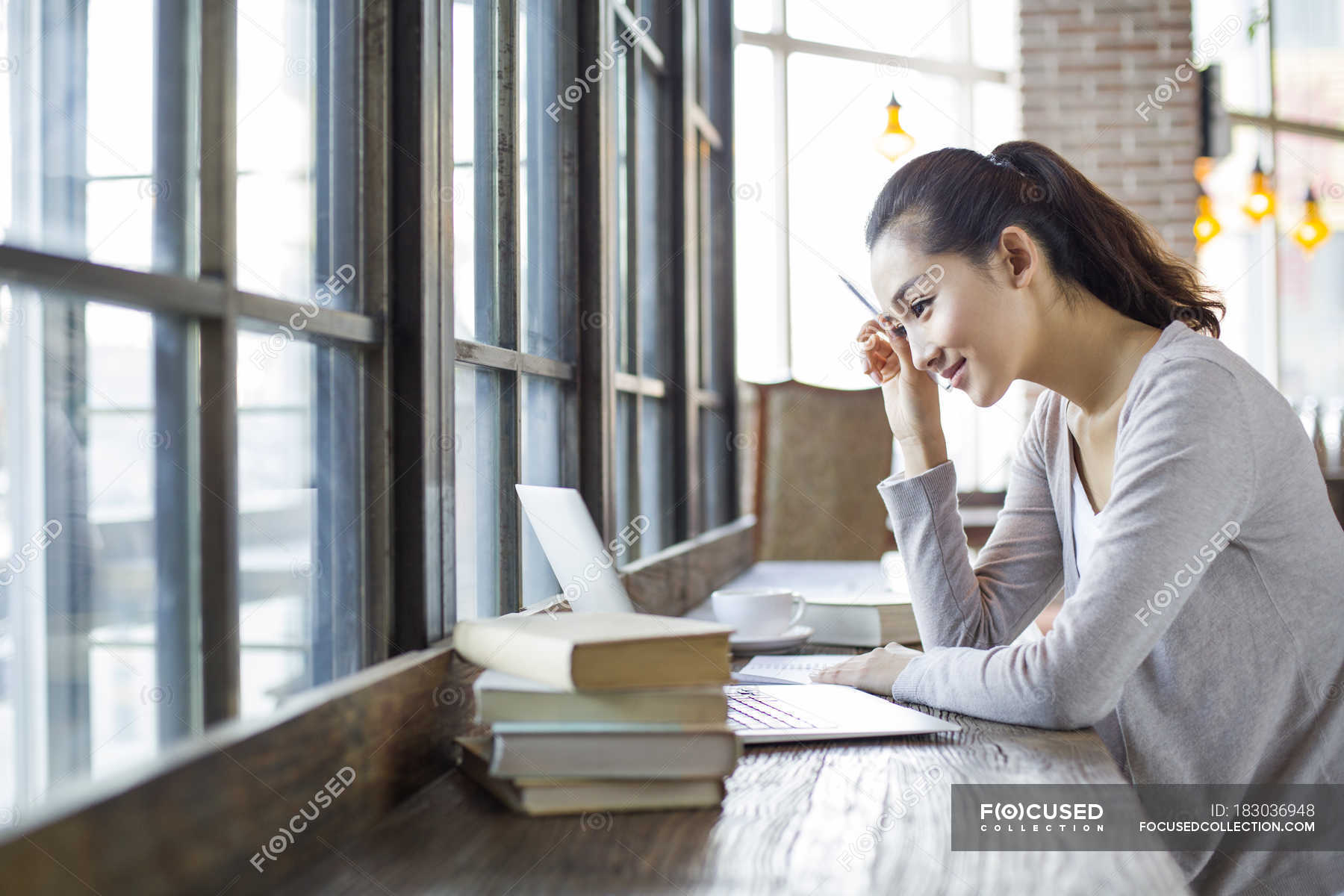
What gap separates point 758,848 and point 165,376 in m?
0.51

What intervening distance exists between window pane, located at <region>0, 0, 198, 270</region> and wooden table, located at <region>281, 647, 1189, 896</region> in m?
0.43

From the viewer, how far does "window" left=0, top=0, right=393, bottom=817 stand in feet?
2.01

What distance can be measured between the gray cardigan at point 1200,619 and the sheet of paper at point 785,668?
0.14 m

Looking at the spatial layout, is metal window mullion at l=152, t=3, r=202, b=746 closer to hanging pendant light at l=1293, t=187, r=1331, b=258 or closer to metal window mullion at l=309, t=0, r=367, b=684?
metal window mullion at l=309, t=0, r=367, b=684

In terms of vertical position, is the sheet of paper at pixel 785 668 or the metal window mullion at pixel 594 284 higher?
the metal window mullion at pixel 594 284

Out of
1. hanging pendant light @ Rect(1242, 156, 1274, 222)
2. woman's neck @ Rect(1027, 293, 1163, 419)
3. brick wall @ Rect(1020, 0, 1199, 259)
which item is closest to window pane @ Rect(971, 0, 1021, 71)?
brick wall @ Rect(1020, 0, 1199, 259)

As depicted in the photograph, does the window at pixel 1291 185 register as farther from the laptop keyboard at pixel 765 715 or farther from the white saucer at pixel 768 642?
→ the laptop keyboard at pixel 765 715

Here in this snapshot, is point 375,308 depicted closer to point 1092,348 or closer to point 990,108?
point 1092,348

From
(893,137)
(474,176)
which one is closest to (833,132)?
(893,137)

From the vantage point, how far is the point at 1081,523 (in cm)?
139

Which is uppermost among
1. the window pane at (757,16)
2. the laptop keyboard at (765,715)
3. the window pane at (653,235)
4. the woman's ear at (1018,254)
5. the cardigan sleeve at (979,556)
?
the window pane at (757,16)

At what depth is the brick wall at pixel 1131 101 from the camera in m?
4.80

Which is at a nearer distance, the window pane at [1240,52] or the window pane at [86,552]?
the window pane at [86,552]

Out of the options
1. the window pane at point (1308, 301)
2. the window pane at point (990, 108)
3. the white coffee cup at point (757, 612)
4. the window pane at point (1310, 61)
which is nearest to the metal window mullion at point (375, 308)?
the white coffee cup at point (757, 612)
